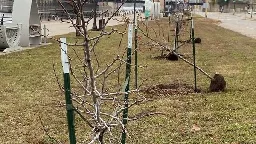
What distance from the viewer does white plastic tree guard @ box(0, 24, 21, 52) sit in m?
18.7

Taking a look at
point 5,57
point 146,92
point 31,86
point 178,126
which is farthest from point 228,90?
point 5,57

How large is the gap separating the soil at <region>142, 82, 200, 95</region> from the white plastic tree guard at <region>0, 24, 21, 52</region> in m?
10.2

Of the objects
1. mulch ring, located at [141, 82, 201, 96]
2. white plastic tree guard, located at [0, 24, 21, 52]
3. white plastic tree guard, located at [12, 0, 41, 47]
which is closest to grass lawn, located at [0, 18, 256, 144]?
Answer: mulch ring, located at [141, 82, 201, 96]

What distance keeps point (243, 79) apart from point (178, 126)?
4796mm

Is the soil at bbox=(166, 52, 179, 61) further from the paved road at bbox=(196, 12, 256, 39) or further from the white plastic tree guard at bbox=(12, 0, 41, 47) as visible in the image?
the paved road at bbox=(196, 12, 256, 39)

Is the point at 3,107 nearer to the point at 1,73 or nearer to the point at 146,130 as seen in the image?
the point at 146,130

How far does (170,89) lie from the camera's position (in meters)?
9.82

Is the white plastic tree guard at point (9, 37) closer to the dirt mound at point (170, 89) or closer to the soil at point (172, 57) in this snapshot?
the soil at point (172, 57)

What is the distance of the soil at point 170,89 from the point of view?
9.45 meters

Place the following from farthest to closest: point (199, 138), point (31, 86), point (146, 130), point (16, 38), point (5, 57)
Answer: point (16, 38) → point (5, 57) → point (31, 86) → point (146, 130) → point (199, 138)

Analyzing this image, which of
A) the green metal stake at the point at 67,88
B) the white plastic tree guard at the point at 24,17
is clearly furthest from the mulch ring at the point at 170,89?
the white plastic tree guard at the point at 24,17

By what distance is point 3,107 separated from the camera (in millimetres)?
8211

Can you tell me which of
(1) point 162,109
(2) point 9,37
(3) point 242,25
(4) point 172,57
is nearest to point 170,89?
(1) point 162,109

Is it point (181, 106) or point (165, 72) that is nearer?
point (181, 106)
